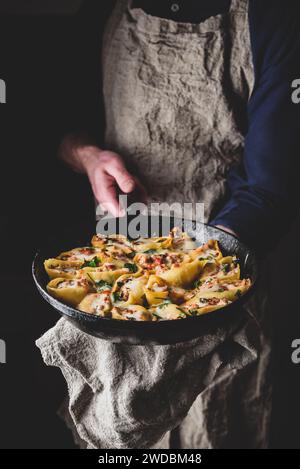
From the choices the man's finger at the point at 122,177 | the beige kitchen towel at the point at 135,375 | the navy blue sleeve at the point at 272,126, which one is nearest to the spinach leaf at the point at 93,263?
the beige kitchen towel at the point at 135,375

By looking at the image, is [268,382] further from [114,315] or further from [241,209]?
[114,315]

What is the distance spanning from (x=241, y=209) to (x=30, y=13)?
0.86m

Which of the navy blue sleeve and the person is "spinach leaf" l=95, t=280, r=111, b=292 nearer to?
the person

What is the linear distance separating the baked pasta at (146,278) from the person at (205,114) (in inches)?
5.7

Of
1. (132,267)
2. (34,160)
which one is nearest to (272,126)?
(132,267)

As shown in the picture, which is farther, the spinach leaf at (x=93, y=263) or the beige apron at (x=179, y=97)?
the beige apron at (x=179, y=97)

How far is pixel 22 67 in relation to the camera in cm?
153

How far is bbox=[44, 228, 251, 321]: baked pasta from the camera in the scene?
0.93 metres

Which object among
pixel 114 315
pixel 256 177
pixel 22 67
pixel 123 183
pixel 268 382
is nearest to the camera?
pixel 114 315

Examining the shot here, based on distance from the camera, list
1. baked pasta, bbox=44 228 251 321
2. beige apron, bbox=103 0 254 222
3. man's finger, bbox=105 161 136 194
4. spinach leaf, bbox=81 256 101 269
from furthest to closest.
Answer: beige apron, bbox=103 0 254 222, man's finger, bbox=105 161 136 194, spinach leaf, bbox=81 256 101 269, baked pasta, bbox=44 228 251 321

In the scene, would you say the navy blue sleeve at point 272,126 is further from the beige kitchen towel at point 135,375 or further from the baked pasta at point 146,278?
the beige kitchen towel at point 135,375

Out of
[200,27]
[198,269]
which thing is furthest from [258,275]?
[200,27]

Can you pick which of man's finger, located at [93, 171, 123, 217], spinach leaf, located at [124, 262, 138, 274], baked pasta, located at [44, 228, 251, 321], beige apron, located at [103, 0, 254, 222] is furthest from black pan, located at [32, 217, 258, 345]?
beige apron, located at [103, 0, 254, 222]

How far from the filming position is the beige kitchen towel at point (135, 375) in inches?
39.4
